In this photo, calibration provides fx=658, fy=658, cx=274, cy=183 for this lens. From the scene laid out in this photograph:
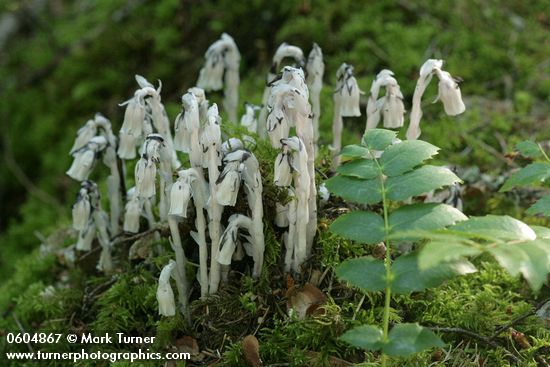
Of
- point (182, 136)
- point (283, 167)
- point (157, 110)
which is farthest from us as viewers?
A: point (157, 110)

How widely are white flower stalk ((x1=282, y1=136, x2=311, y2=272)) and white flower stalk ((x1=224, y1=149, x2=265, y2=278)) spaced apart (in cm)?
11

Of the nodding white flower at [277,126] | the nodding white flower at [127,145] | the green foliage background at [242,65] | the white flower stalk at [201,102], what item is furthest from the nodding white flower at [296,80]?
the green foliage background at [242,65]

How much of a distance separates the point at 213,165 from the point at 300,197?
1.07 feet

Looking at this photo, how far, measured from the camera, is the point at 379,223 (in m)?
1.97

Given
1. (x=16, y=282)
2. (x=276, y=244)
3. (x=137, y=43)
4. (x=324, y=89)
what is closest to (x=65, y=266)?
(x=16, y=282)

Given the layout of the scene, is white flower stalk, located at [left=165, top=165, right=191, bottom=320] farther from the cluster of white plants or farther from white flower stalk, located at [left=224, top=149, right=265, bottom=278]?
white flower stalk, located at [left=224, top=149, right=265, bottom=278]

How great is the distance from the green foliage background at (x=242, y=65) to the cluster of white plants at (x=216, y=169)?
0.81 meters

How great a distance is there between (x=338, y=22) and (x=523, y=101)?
1475 millimetres

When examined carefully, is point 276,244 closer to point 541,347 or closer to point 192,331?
point 192,331

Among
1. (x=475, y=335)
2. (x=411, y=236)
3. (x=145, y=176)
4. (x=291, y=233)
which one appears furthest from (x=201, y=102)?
(x=475, y=335)

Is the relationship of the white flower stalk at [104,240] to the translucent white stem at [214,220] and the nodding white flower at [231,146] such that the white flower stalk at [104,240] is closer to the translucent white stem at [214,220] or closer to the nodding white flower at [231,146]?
the translucent white stem at [214,220]

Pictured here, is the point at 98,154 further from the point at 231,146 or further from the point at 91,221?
the point at 231,146

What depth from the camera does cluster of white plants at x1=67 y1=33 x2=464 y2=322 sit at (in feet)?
7.54

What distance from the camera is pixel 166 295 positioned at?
7.82 feet
